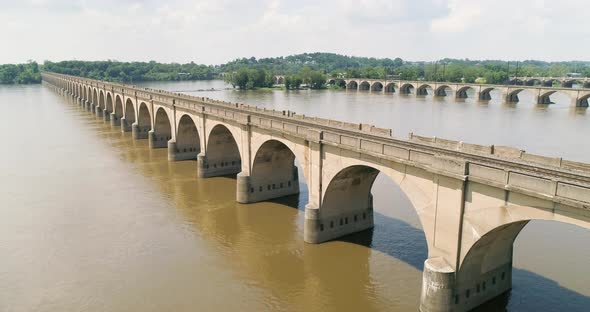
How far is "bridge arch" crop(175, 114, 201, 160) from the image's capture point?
154 feet

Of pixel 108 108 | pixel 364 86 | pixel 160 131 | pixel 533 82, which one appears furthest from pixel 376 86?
pixel 160 131

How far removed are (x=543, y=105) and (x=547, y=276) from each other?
89.8 metres

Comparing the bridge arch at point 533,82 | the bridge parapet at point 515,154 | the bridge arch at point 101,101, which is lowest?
the bridge arch at point 101,101

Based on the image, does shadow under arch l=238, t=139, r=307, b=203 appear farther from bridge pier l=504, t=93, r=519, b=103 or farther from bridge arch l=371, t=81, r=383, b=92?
bridge arch l=371, t=81, r=383, b=92

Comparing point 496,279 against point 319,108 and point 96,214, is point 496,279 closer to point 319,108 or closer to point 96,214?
point 96,214

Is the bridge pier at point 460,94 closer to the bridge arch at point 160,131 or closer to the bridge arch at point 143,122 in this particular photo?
the bridge arch at point 143,122

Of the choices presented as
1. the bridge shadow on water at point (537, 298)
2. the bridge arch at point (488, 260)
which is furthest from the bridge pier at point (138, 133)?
the bridge arch at point (488, 260)

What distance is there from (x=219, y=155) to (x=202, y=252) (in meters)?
16.7

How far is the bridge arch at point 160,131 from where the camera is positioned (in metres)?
54.5

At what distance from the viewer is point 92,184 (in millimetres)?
39688

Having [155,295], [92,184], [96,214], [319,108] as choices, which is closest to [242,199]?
[96,214]

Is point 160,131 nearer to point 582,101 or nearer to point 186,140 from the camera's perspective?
point 186,140

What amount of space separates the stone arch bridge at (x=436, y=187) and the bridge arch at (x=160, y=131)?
20.2m

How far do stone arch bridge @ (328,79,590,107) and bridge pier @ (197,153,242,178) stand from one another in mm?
80242
